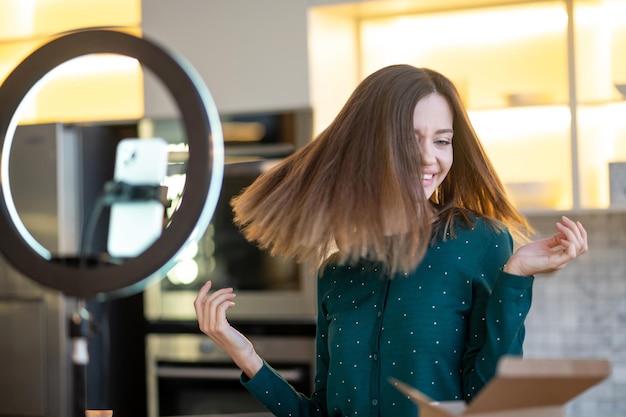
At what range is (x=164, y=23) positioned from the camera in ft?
9.86

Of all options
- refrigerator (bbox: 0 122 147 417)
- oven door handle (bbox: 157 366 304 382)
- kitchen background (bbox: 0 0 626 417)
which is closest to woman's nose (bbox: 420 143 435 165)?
kitchen background (bbox: 0 0 626 417)

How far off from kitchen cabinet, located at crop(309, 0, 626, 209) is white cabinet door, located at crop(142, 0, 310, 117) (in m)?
0.07

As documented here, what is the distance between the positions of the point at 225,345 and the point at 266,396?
109mm

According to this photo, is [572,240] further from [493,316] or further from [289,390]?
[289,390]

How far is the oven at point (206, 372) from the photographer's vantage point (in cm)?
283

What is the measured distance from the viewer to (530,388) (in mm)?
801

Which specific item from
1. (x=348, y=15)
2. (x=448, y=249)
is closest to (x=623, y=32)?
(x=348, y=15)

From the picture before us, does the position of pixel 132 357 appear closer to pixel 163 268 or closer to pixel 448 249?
pixel 448 249

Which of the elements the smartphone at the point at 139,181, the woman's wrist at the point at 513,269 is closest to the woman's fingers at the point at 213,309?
the smartphone at the point at 139,181

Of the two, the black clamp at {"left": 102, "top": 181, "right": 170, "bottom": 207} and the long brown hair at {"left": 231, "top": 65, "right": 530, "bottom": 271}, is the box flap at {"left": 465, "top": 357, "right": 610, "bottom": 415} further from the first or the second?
the black clamp at {"left": 102, "top": 181, "right": 170, "bottom": 207}

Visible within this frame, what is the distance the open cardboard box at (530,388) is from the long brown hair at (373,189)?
27 cm

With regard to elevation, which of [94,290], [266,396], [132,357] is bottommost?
[132,357]

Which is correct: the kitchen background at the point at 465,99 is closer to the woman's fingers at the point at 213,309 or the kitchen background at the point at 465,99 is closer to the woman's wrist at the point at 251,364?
the woman's wrist at the point at 251,364

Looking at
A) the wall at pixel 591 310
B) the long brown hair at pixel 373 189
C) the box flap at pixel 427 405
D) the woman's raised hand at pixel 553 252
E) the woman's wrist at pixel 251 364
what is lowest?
the wall at pixel 591 310
